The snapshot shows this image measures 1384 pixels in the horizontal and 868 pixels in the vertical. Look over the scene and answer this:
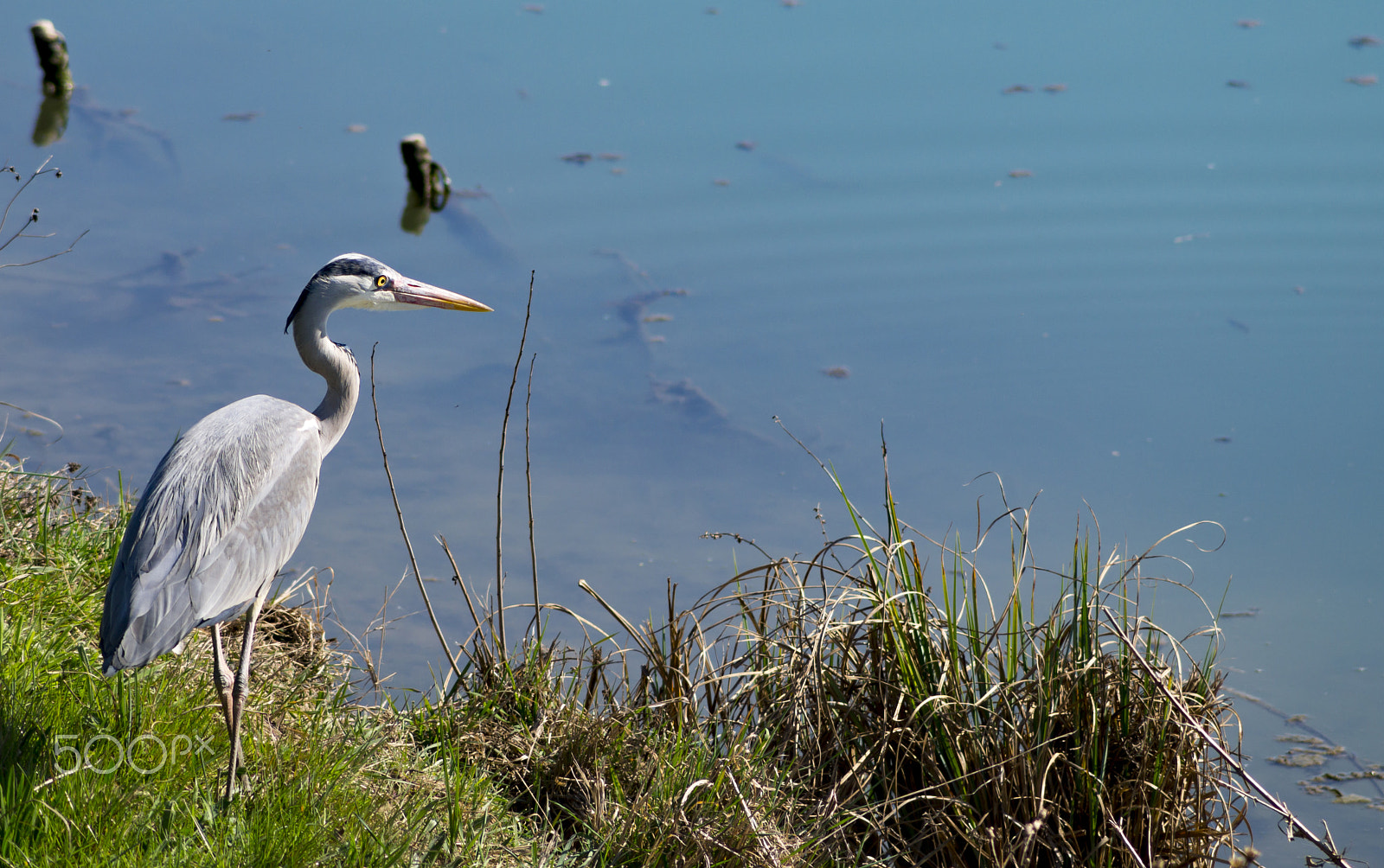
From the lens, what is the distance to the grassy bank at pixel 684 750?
3.17 meters

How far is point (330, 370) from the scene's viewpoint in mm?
4230

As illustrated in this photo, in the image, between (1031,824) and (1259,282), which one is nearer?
(1031,824)

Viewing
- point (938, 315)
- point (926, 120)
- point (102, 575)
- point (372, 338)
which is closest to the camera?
point (102, 575)

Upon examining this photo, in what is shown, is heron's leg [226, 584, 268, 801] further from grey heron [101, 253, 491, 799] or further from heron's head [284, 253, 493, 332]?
heron's head [284, 253, 493, 332]

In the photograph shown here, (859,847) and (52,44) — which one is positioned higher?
(52,44)

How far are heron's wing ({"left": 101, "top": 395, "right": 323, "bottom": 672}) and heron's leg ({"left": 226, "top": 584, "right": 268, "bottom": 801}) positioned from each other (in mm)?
70

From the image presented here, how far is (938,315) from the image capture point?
27.3 feet

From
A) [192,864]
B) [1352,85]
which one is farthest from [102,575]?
[1352,85]

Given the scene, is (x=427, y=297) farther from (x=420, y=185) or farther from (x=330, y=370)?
(x=420, y=185)

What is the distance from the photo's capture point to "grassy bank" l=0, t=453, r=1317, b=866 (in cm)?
317

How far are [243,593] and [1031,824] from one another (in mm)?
2330

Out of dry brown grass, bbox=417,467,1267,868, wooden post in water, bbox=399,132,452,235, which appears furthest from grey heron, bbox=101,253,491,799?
wooden post in water, bbox=399,132,452,235

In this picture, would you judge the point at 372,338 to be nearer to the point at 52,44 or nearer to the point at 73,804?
the point at 73,804

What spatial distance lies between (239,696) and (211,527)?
1.62ft
